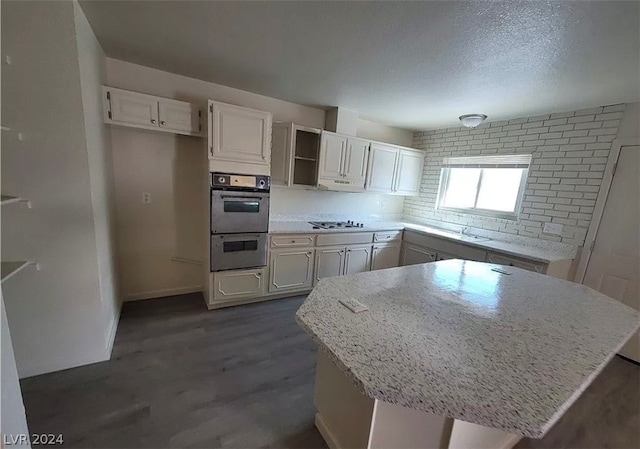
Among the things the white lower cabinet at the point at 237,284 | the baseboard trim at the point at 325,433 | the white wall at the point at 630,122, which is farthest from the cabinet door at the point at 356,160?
the baseboard trim at the point at 325,433

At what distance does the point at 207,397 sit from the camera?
176 centimetres

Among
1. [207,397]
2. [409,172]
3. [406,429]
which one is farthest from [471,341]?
[409,172]

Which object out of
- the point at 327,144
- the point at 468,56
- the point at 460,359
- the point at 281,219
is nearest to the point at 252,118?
the point at 327,144

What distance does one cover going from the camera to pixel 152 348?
2.20 metres

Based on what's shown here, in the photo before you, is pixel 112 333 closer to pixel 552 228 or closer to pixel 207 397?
pixel 207 397

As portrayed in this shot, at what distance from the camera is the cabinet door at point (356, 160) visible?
354cm

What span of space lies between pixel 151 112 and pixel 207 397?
7.94 ft

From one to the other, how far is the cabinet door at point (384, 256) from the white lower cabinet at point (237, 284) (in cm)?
162

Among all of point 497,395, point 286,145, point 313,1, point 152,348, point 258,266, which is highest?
point 313,1

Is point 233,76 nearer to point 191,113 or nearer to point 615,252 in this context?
point 191,113

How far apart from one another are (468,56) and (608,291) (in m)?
2.70

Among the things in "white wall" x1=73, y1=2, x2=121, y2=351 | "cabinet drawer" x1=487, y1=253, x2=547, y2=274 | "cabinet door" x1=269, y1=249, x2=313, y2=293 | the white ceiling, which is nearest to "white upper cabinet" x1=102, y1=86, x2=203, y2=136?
"white wall" x1=73, y1=2, x2=121, y2=351

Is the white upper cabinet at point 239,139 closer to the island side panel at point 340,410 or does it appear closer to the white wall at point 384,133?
the white wall at point 384,133

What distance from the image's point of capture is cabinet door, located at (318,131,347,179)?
3.36 meters
